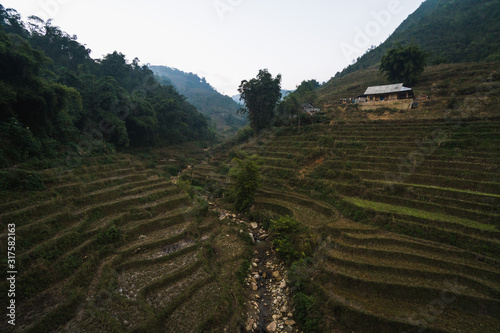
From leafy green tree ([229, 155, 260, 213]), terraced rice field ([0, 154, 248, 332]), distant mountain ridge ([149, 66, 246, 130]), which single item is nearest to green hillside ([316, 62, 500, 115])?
leafy green tree ([229, 155, 260, 213])

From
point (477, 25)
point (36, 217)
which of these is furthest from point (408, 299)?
point (477, 25)

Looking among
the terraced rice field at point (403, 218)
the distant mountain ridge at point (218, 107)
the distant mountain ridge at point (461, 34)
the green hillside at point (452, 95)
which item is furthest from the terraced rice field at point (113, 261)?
the distant mountain ridge at point (218, 107)

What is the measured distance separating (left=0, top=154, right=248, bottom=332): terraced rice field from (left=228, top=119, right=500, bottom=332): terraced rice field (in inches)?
208

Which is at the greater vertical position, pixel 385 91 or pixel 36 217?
pixel 385 91

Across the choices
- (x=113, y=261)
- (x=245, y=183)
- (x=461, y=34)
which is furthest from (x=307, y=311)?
(x=461, y=34)

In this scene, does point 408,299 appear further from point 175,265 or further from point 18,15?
point 18,15

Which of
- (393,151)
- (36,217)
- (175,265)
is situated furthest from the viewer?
(393,151)

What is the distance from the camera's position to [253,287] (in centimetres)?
→ 1022

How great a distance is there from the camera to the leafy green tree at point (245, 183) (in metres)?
16.3

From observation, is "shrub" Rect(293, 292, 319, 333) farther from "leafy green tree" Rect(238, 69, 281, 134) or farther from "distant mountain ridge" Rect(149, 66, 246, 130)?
"distant mountain ridge" Rect(149, 66, 246, 130)

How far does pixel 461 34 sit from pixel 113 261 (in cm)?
7858

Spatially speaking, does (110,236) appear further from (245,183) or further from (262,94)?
(262,94)

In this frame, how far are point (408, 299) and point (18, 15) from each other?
51590 millimetres

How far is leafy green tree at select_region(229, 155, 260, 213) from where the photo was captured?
53.6ft
